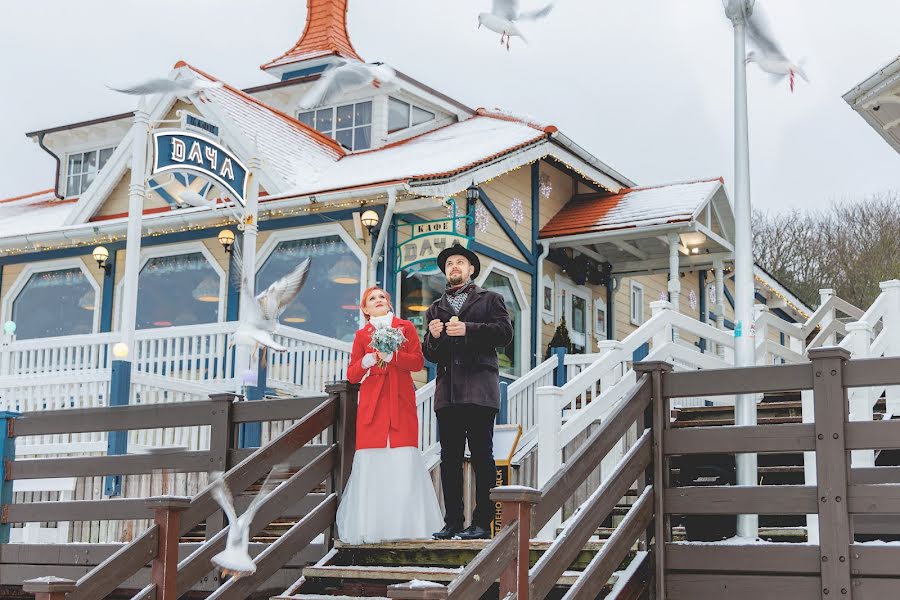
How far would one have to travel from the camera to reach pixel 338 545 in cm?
751

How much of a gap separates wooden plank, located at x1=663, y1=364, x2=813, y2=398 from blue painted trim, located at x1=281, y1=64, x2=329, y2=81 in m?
16.2

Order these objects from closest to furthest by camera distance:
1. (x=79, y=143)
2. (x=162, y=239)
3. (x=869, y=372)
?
(x=869, y=372)
(x=162, y=239)
(x=79, y=143)

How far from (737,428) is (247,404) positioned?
3409mm

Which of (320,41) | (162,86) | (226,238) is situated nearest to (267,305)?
(162,86)

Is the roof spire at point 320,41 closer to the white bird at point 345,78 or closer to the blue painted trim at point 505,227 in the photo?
the blue painted trim at point 505,227

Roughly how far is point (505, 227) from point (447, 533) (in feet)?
34.0

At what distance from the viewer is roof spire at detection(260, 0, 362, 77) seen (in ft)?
73.6

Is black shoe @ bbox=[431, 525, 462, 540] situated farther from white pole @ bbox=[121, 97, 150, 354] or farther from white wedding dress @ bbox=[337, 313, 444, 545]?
white pole @ bbox=[121, 97, 150, 354]

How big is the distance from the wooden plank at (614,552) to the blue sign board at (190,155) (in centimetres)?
817

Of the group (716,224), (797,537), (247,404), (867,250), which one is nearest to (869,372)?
(797,537)

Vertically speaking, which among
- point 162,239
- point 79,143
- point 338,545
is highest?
point 79,143

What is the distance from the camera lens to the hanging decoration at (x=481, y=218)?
16.5 metres

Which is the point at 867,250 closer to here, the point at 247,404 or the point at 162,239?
the point at 162,239

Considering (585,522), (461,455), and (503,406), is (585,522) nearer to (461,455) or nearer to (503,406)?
(461,455)
